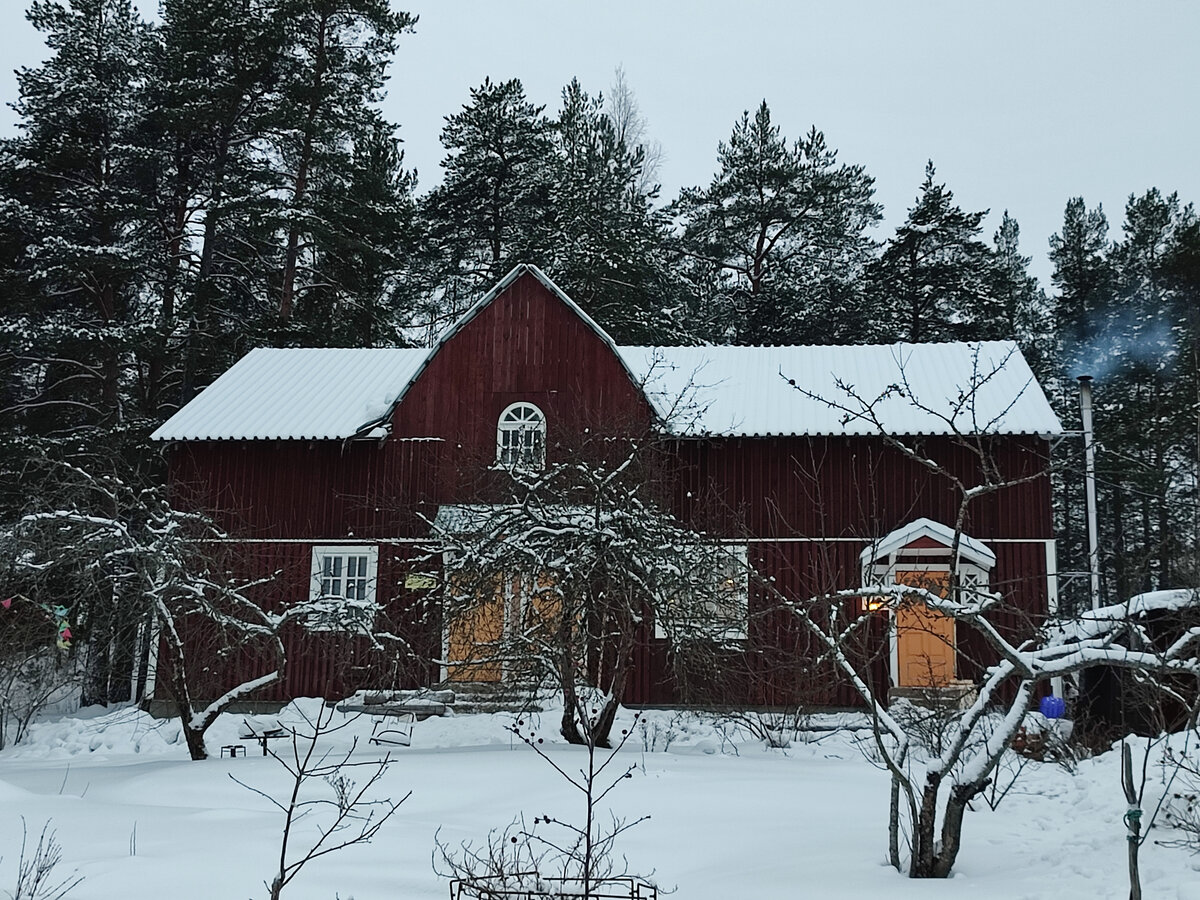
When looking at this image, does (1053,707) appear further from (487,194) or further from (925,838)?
Answer: (487,194)

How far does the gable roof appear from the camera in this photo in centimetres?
1947

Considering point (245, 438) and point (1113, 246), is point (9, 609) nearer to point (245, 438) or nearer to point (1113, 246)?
point (245, 438)

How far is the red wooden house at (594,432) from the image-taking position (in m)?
19.0

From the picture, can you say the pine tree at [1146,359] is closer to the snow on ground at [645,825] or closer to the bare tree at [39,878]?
the snow on ground at [645,825]

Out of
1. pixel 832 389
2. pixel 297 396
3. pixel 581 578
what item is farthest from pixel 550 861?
pixel 297 396

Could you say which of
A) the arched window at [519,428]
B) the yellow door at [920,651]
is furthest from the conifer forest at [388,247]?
the arched window at [519,428]

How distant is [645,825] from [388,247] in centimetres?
2251

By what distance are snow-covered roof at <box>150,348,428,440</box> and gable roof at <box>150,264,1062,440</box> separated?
28mm

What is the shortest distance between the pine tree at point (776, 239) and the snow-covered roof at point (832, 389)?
9650 millimetres

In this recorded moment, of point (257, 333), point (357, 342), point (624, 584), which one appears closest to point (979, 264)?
point (357, 342)

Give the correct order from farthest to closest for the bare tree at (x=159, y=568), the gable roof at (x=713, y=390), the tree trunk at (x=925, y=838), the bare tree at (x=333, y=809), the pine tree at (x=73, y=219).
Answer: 1. the pine tree at (x=73, y=219)
2. the gable roof at (x=713, y=390)
3. the bare tree at (x=159, y=568)
4. the bare tree at (x=333, y=809)
5. the tree trunk at (x=925, y=838)

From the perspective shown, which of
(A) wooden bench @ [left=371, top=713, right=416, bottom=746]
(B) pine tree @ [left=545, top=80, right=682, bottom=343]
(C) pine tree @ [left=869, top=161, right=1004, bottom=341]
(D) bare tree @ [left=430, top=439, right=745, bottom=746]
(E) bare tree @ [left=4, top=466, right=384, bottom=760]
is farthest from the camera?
(C) pine tree @ [left=869, top=161, right=1004, bottom=341]

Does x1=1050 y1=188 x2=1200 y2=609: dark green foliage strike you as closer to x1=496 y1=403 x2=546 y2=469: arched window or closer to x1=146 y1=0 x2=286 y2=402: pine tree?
x1=496 y1=403 x2=546 y2=469: arched window

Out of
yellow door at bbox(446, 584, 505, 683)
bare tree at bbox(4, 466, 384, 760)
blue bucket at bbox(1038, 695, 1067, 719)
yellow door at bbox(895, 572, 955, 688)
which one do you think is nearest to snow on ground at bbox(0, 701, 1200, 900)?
bare tree at bbox(4, 466, 384, 760)
